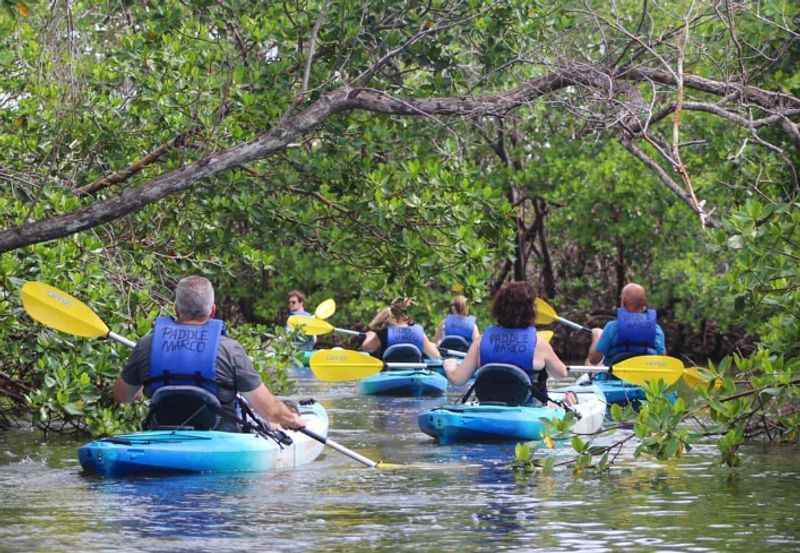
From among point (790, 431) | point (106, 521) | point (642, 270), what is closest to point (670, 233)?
point (642, 270)

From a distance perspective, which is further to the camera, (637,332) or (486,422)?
(637,332)

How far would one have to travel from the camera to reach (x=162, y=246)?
13.4 m

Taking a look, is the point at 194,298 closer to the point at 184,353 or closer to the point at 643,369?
the point at 184,353

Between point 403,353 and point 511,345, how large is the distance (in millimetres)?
6897

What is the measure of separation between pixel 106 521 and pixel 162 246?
5.43 m

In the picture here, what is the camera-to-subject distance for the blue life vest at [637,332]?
1444 centimetres

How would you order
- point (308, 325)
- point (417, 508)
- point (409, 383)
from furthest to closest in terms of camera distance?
point (409, 383)
point (308, 325)
point (417, 508)

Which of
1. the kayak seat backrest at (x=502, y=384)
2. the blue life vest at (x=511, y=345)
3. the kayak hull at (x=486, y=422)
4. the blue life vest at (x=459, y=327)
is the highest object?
the blue life vest at (x=459, y=327)

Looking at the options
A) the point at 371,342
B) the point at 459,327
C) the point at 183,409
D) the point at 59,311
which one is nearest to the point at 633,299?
the point at 371,342

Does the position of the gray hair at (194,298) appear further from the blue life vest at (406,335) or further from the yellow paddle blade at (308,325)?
the blue life vest at (406,335)

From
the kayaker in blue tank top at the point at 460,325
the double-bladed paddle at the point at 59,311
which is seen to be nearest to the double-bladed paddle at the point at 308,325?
the double-bladed paddle at the point at 59,311

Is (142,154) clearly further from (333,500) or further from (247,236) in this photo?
(333,500)

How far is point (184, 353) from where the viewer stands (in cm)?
948

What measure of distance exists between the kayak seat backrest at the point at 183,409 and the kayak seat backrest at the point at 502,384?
2591mm
